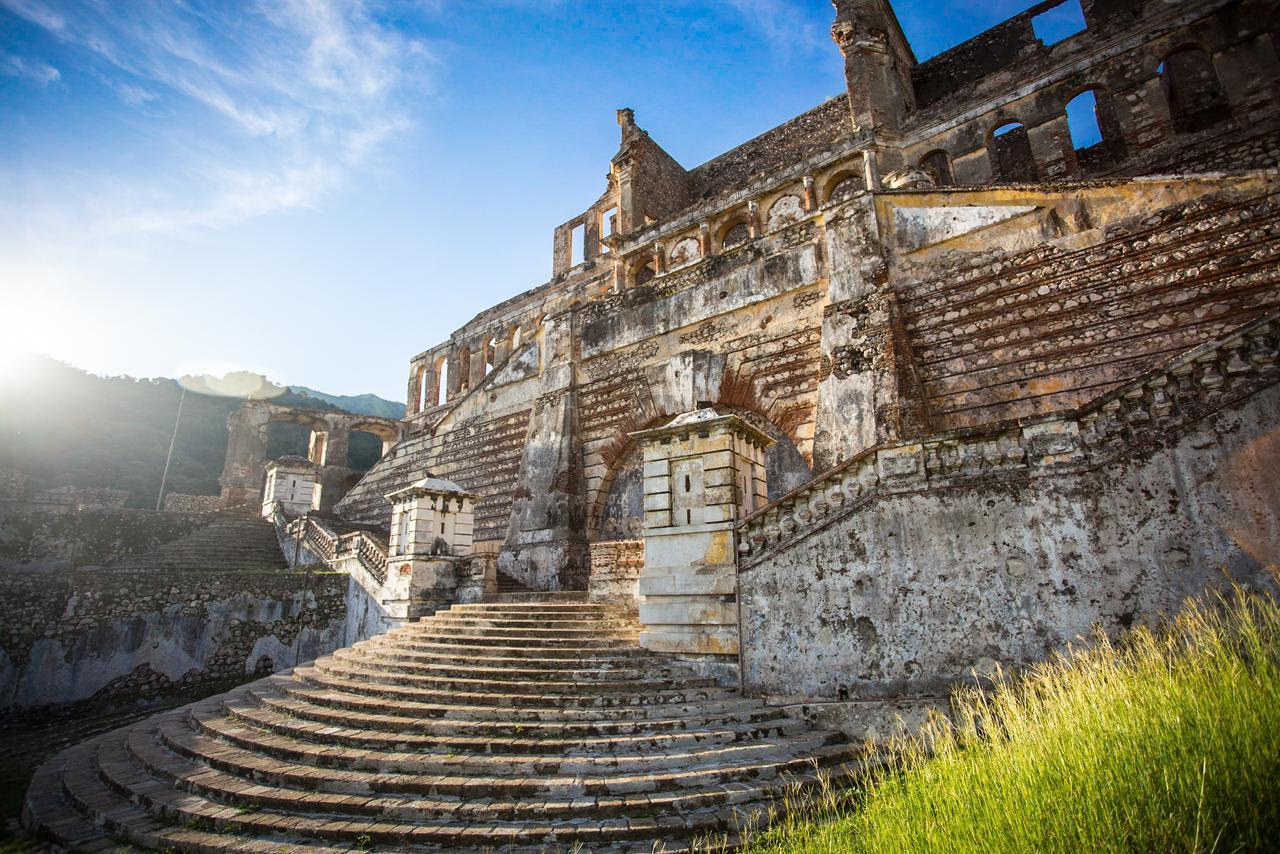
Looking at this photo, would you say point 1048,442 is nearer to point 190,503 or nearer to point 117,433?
point 190,503

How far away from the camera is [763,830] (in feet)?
14.3

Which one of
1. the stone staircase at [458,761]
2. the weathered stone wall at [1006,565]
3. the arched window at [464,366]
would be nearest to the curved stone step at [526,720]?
the stone staircase at [458,761]

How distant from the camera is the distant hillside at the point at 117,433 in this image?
106 ft

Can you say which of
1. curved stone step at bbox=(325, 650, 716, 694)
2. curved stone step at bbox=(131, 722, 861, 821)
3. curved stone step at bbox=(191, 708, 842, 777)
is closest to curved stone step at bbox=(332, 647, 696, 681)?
curved stone step at bbox=(325, 650, 716, 694)

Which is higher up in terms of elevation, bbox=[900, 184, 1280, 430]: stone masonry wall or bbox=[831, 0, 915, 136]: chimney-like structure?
bbox=[831, 0, 915, 136]: chimney-like structure

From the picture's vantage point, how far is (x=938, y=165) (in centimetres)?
1886

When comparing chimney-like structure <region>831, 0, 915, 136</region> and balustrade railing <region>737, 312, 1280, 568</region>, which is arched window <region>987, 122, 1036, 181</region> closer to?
chimney-like structure <region>831, 0, 915, 136</region>

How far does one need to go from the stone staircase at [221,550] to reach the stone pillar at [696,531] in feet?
43.8

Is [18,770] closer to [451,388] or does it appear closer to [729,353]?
[729,353]

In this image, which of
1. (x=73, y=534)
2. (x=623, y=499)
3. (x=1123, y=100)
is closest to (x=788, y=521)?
(x=623, y=499)

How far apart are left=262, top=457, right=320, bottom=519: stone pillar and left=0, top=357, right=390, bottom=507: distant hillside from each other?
26.5ft

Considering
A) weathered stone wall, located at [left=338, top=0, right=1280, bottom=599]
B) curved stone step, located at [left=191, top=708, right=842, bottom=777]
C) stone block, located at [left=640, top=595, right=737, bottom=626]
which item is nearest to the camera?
curved stone step, located at [left=191, top=708, right=842, bottom=777]

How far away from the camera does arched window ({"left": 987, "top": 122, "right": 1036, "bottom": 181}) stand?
17.2 m

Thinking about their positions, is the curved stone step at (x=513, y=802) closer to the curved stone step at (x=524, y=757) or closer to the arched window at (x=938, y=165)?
the curved stone step at (x=524, y=757)
